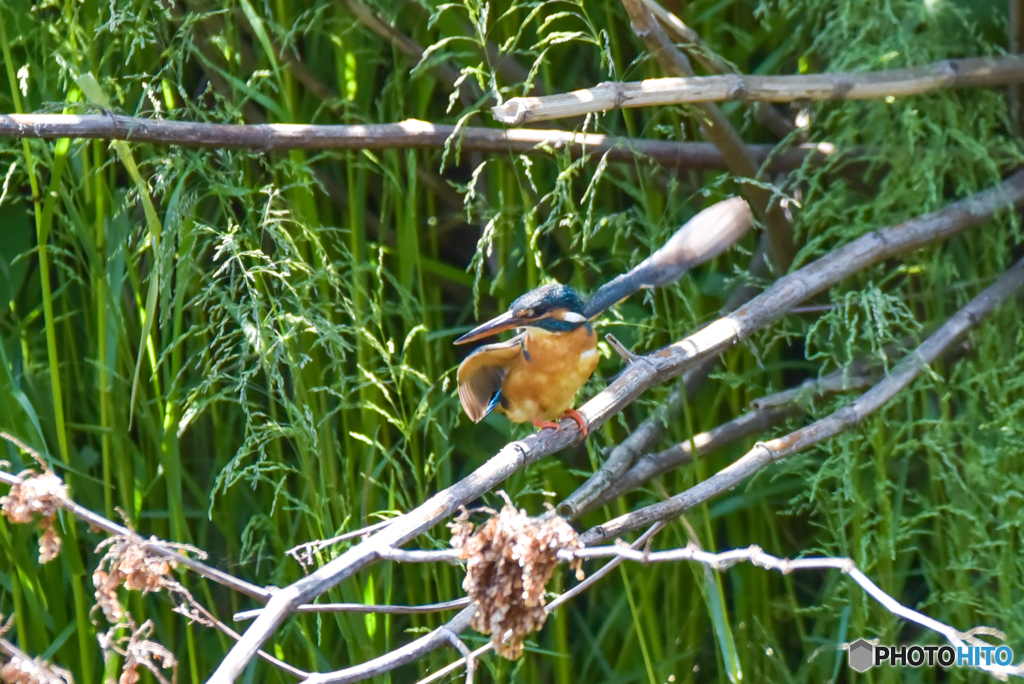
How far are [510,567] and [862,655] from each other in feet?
3.21

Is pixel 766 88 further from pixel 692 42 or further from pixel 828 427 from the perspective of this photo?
pixel 828 427

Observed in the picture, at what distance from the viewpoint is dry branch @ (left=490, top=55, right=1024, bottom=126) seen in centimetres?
115

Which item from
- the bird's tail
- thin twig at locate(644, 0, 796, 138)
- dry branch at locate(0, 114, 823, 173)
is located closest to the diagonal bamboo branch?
the bird's tail

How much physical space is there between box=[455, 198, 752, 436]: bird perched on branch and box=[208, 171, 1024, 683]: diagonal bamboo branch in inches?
5.1

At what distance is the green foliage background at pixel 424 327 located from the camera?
1.56 metres

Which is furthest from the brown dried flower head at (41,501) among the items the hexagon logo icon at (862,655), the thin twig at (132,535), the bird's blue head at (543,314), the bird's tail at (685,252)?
the hexagon logo icon at (862,655)

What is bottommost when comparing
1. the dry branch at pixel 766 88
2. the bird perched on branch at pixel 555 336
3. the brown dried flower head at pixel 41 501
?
the bird perched on branch at pixel 555 336

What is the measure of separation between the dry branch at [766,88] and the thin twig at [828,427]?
0.34 meters

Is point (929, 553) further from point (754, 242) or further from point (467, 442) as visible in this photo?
point (467, 442)

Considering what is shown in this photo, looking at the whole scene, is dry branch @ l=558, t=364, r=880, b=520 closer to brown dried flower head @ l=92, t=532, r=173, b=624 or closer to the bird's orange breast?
the bird's orange breast

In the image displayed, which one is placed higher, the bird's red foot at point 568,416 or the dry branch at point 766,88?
the dry branch at point 766,88

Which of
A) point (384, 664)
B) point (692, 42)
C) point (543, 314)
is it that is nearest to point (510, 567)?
point (384, 664)

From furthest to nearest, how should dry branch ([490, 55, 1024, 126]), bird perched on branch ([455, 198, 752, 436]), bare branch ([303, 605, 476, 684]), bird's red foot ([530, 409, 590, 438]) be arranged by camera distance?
bird perched on branch ([455, 198, 752, 436]) → bird's red foot ([530, 409, 590, 438]) → dry branch ([490, 55, 1024, 126]) → bare branch ([303, 605, 476, 684])

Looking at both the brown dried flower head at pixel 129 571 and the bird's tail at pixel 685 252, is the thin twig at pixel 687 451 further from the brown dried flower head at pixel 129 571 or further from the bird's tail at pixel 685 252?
the brown dried flower head at pixel 129 571
